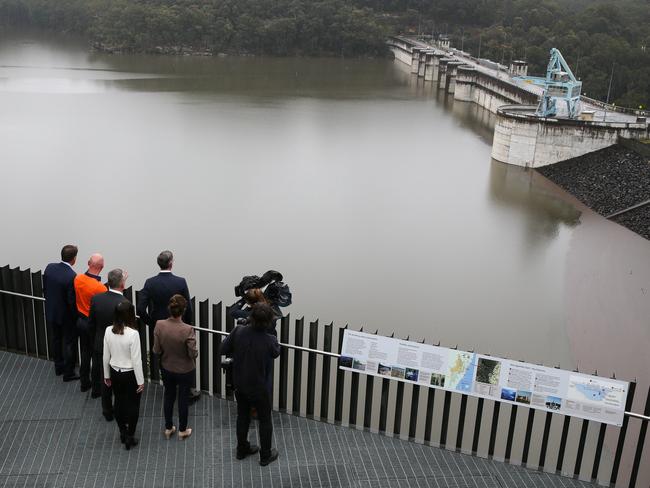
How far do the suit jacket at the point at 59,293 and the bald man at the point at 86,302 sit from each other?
0.05 m

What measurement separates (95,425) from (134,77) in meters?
44.0

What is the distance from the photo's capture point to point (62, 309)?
5.04m

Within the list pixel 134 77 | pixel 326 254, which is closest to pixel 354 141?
pixel 326 254

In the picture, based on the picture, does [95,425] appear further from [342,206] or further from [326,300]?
[342,206]

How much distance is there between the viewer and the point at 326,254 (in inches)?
581

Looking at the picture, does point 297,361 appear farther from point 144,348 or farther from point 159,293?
point 144,348

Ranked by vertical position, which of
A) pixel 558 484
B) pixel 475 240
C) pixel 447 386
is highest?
pixel 447 386

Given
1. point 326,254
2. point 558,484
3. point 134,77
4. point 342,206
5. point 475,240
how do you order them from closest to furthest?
point 558,484 → point 326,254 → point 475,240 → point 342,206 → point 134,77

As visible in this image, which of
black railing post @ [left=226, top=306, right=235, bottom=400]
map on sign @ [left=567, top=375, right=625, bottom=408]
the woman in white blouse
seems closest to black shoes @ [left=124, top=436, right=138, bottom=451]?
the woman in white blouse

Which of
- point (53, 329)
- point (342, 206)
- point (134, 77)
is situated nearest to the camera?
point (53, 329)

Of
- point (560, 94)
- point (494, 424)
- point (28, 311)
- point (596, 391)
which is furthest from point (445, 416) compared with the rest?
point (560, 94)

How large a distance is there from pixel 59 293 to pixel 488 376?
2.98 m

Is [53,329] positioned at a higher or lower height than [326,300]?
higher

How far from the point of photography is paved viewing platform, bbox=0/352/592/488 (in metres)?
4.26
